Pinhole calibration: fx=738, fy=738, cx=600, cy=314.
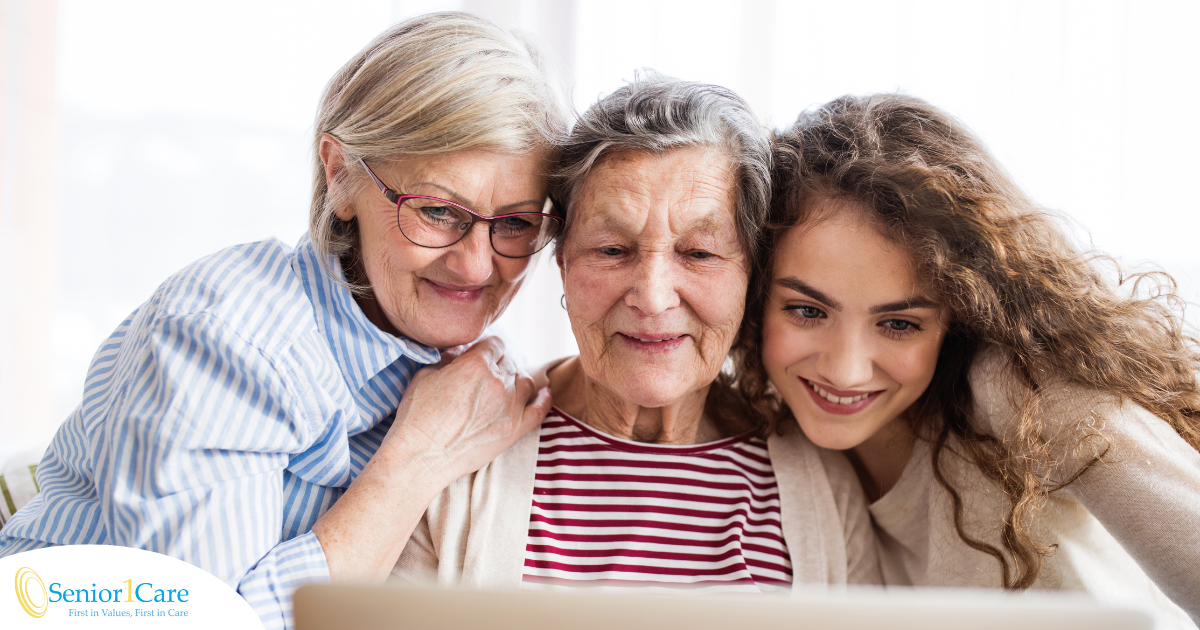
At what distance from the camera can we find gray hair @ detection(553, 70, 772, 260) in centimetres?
133

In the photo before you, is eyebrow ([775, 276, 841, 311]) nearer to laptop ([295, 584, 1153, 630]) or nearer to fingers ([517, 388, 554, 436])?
fingers ([517, 388, 554, 436])

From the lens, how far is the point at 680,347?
1.39 meters

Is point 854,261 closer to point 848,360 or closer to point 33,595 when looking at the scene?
point 848,360

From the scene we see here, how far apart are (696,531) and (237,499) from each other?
0.82 metres

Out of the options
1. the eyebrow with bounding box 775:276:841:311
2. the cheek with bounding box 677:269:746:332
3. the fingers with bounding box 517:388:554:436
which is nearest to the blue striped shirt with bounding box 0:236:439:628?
the fingers with bounding box 517:388:554:436

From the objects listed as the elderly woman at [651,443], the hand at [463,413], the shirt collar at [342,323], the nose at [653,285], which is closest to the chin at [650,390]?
the elderly woman at [651,443]

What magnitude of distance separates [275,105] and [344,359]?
1.94 meters

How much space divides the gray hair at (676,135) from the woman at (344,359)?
0.20ft

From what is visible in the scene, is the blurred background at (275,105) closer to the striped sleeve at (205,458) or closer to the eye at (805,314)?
the eye at (805,314)

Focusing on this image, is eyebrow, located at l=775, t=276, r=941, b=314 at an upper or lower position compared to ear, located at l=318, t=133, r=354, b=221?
lower

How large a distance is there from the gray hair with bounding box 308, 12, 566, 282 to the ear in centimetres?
1

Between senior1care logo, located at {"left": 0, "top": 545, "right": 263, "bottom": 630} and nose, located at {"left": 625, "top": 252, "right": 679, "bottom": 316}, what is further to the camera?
nose, located at {"left": 625, "top": 252, "right": 679, "bottom": 316}

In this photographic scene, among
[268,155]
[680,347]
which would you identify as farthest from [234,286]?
[268,155]

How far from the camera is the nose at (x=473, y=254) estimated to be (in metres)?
1.35
